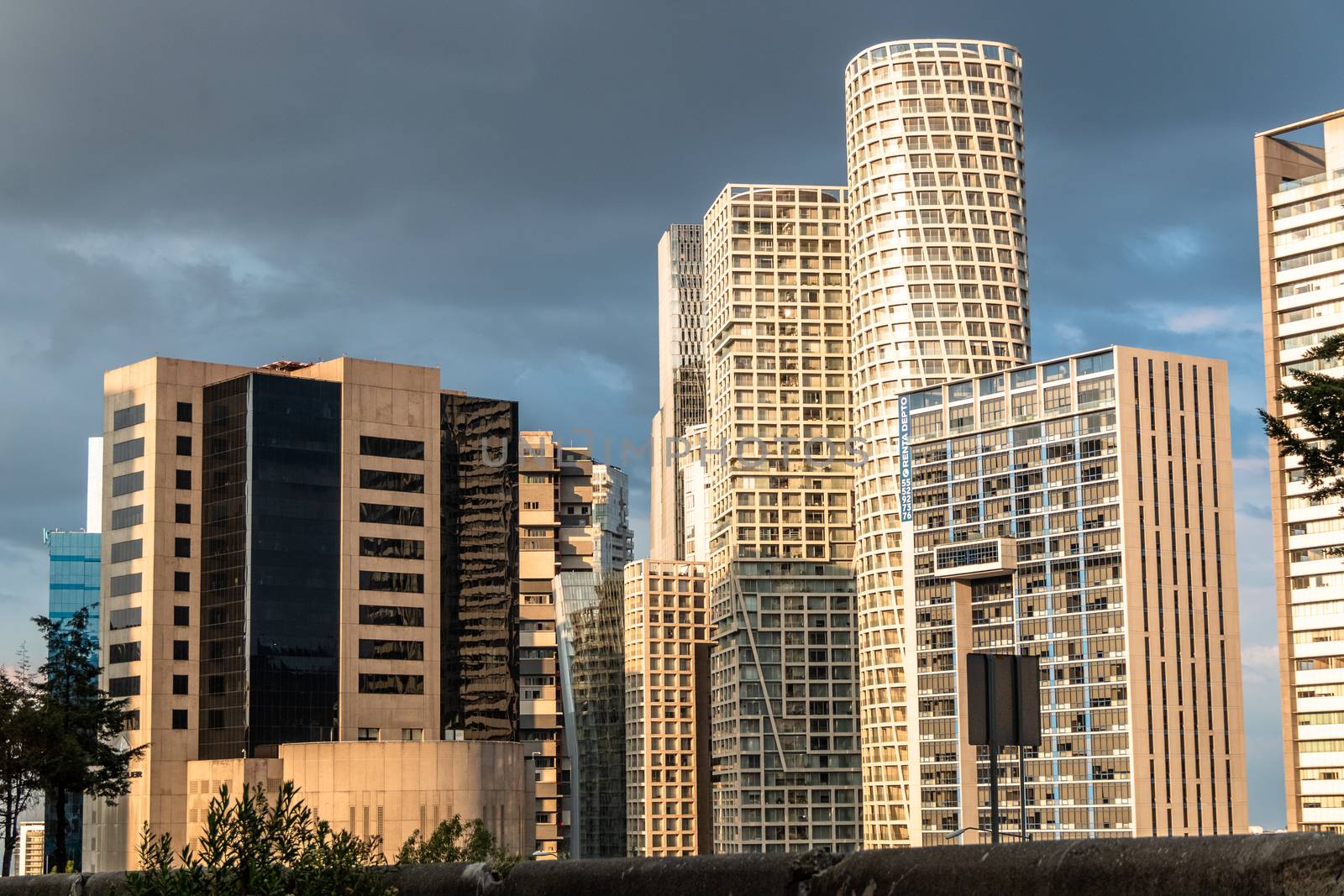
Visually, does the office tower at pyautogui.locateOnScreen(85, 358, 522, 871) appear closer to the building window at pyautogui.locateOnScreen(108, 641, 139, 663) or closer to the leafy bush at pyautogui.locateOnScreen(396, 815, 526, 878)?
the building window at pyautogui.locateOnScreen(108, 641, 139, 663)

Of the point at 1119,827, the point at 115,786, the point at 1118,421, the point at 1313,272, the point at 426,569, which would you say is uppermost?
the point at 1313,272

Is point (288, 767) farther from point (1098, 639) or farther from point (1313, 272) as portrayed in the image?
point (1313, 272)

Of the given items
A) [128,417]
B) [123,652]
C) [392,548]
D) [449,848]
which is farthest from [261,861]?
[128,417]

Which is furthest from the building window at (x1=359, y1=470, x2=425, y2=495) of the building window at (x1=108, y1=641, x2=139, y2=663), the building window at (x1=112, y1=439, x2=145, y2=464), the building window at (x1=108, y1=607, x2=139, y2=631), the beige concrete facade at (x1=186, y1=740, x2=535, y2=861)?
the beige concrete facade at (x1=186, y1=740, x2=535, y2=861)

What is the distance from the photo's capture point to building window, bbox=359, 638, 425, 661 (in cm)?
18100

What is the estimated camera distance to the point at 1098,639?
198 meters

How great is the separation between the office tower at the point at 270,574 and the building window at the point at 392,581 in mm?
194

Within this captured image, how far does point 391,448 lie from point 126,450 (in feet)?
89.4

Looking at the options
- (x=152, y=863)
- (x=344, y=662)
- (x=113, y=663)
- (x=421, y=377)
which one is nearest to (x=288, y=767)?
(x=344, y=662)

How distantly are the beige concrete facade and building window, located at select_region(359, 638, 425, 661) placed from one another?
15.5 metres

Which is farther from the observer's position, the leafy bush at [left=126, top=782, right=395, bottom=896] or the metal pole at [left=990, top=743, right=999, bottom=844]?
the metal pole at [left=990, top=743, right=999, bottom=844]

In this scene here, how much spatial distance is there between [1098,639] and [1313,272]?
1776 inches

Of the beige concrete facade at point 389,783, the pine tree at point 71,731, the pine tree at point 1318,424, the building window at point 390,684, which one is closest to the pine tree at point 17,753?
the pine tree at point 71,731

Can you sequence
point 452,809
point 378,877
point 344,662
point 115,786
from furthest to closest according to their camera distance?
point 344,662
point 452,809
point 115,786
point 378,877
